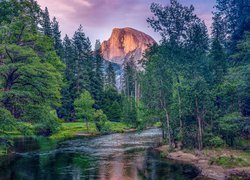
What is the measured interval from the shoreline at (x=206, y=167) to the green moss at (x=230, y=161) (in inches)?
22.2

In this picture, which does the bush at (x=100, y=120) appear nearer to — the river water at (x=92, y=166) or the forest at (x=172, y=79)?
the forest at (x=172, y=79)

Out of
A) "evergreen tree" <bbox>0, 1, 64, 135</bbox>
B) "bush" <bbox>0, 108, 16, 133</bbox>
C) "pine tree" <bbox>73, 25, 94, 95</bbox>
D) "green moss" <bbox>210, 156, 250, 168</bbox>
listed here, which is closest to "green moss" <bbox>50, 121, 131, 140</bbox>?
"pine tree" <bbox>73, 25, 94, 95</bbox>

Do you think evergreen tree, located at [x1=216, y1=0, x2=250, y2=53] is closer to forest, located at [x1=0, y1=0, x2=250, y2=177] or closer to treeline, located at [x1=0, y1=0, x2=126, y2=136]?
forest, located at [x1=0, y1=0, x2=250, y2=177]

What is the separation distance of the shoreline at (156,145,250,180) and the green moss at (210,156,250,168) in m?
0.56

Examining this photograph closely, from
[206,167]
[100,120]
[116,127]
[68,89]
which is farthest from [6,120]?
[68,89]

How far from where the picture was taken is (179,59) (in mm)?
40000

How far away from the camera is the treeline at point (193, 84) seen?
35406 millimetres

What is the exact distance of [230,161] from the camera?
91.4 feet

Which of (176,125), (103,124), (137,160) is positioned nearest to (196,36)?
(176,125)

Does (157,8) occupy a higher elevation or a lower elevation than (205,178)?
higher

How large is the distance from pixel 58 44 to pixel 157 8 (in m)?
53.4

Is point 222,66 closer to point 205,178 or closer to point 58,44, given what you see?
point 205,178

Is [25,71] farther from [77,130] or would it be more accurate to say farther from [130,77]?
[130,77]

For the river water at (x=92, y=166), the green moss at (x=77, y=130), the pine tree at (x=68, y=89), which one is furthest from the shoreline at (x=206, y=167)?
the pine tree at (x=68, y=89)
